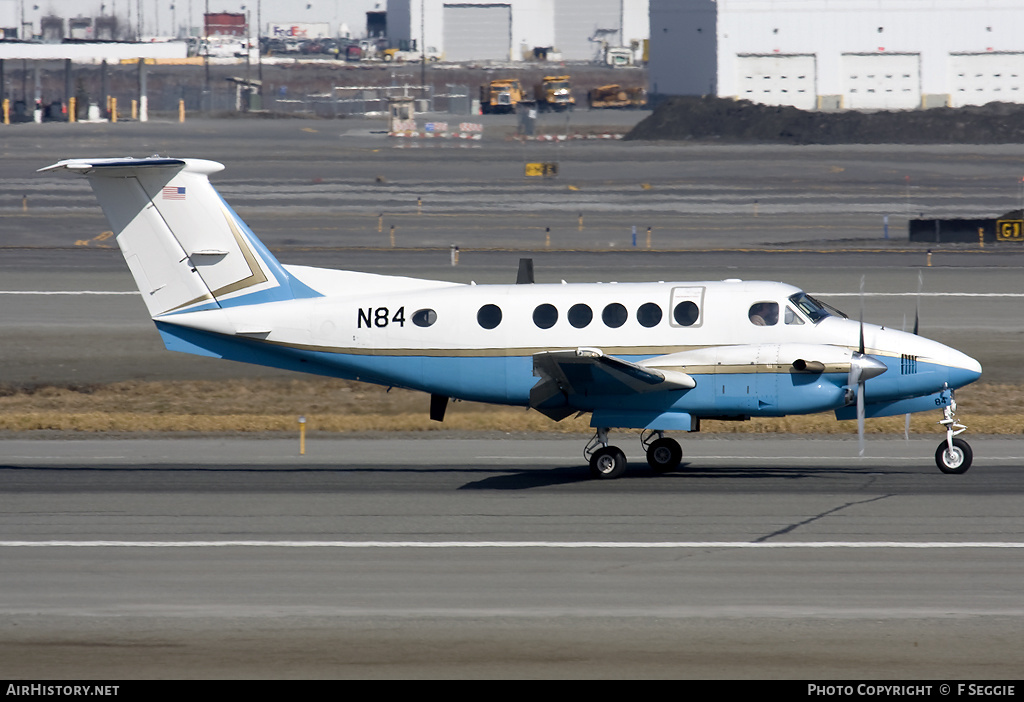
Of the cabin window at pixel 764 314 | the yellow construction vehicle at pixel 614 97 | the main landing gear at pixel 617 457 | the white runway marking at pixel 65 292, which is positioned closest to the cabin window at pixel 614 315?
the main landing gear at pixel 617 457

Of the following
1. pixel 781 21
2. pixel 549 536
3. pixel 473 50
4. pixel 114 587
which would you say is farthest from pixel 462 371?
pixel 473 50

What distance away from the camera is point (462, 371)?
1862 centimetres

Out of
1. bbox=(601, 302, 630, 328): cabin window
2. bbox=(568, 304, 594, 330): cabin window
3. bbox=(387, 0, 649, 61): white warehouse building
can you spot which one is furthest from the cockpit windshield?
bbox=(387, 0, 649, 61): white warehouse building

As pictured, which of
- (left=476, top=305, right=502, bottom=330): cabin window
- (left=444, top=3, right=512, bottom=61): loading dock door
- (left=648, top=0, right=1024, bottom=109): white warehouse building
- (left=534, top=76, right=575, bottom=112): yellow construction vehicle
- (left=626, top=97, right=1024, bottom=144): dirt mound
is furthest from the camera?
(left=444, top=3, right=512, bottom=61): loading dock door

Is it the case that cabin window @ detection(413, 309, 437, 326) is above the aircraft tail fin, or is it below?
below

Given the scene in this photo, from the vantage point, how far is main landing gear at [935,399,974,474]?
57.6ft

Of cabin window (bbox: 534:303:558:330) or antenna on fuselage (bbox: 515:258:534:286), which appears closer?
cabin window (bbox: 534:303:558:330)

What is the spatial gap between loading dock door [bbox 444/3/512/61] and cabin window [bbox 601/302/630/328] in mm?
132775

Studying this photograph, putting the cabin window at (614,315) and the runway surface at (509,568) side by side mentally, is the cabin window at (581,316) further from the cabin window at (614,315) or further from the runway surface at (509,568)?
the runway surface at (509,568)

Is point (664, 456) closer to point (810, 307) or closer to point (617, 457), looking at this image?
point (617, 457)

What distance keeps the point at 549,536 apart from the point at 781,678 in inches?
198

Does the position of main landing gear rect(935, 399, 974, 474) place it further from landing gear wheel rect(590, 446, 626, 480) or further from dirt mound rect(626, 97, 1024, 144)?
dirt mound rect(626, 97, 1024, 144)

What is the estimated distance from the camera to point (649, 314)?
18078 millimetres

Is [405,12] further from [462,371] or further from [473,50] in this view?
[462,371]
